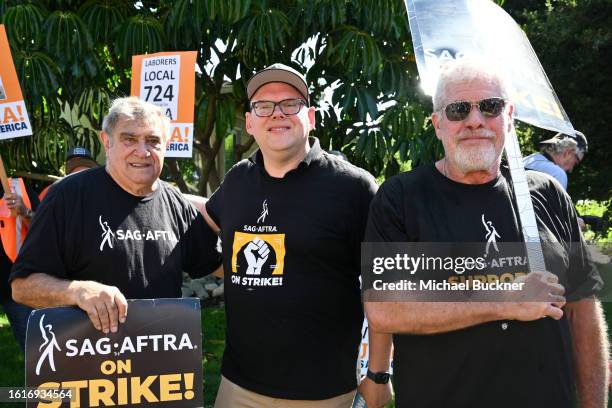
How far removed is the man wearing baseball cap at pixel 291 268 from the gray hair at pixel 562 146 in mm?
4375

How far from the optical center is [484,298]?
208 cm

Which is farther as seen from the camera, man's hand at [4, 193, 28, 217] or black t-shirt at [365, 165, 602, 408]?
man's hand at [4, 193, 28, 217]

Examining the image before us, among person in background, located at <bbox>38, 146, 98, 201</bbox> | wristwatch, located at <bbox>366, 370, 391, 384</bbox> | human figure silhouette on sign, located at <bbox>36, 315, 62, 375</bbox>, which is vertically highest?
person in background, located at <bbox>38, 146, 98, 201</bbox>

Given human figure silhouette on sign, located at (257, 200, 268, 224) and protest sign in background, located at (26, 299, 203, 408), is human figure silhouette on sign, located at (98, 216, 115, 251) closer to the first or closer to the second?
protest sign in background, located at (26, 299, 203, 408)

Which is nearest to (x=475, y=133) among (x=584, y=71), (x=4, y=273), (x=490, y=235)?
(x=490, y=235)

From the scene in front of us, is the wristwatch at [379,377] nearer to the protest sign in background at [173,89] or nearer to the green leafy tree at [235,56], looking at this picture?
the protest sign in background at [173,89]

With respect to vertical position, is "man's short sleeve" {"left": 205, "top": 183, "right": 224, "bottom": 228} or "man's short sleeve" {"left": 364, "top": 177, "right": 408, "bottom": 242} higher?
"man's short sleeve" {"left": 205, "top": 183, "right": 224, "bottom": 228}

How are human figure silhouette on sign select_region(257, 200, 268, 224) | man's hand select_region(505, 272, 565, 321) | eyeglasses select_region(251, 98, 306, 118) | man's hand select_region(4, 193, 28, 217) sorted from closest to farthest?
1. man's hand select_region(505, 272, 565, 321)
2. human figure silhouette on sign select_region(257, 200, 268, 224)
3. eyeglasses select_region(251, 98, 306, 118)
4. man's hand select_region(4, 193, 28, 217)

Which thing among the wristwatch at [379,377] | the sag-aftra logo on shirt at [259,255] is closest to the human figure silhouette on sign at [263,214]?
the sag-aftra logo on shirt at [259,255]

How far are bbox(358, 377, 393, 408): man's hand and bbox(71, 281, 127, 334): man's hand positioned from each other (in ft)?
2.99

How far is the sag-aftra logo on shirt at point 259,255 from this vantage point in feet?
8.74

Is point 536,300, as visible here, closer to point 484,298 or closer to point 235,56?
point 484,298

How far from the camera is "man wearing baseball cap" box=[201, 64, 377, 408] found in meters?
2.65

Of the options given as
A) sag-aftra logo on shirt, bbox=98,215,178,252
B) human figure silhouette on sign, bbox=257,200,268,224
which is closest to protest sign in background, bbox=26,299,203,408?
sag-aftra logo on shirt, bbox=98,215,178,252
